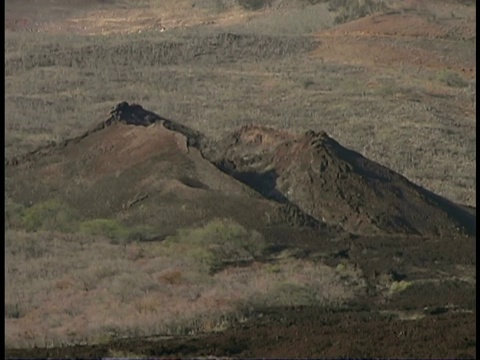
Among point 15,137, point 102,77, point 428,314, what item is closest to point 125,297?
point 428,314

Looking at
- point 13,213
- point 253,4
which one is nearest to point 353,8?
point 253,4

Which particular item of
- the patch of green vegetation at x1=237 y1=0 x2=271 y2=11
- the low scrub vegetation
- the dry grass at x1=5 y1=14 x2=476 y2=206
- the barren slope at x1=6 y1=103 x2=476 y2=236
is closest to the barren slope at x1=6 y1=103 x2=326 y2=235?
the barren slope at x1=6 y1=103 x2=476 y2=236

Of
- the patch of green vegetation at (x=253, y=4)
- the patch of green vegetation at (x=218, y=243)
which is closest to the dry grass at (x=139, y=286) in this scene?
the patch of green vegetation at (x=218, y=243)

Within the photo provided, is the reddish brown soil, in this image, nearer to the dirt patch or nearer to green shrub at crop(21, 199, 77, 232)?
green shrub at crop(21, 199, 77, 232)

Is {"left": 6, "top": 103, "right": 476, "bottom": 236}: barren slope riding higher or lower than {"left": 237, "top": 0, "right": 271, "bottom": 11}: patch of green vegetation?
lower

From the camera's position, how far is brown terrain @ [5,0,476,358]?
1481 cm

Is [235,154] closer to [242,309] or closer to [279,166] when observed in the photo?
[279,166]

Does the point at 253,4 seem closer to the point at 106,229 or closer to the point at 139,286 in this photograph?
the point at 106,229

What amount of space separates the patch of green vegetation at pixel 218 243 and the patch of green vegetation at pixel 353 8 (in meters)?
27.2

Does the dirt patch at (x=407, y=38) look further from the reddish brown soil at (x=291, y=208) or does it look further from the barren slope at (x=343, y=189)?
the barren slope at (x=343, y=189)

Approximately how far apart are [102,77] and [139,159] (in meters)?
12.6

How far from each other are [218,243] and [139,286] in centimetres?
253

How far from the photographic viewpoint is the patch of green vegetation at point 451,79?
34.9 meters

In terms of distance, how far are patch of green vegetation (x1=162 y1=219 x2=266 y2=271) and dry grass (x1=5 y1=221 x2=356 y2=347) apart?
0.02 meters
